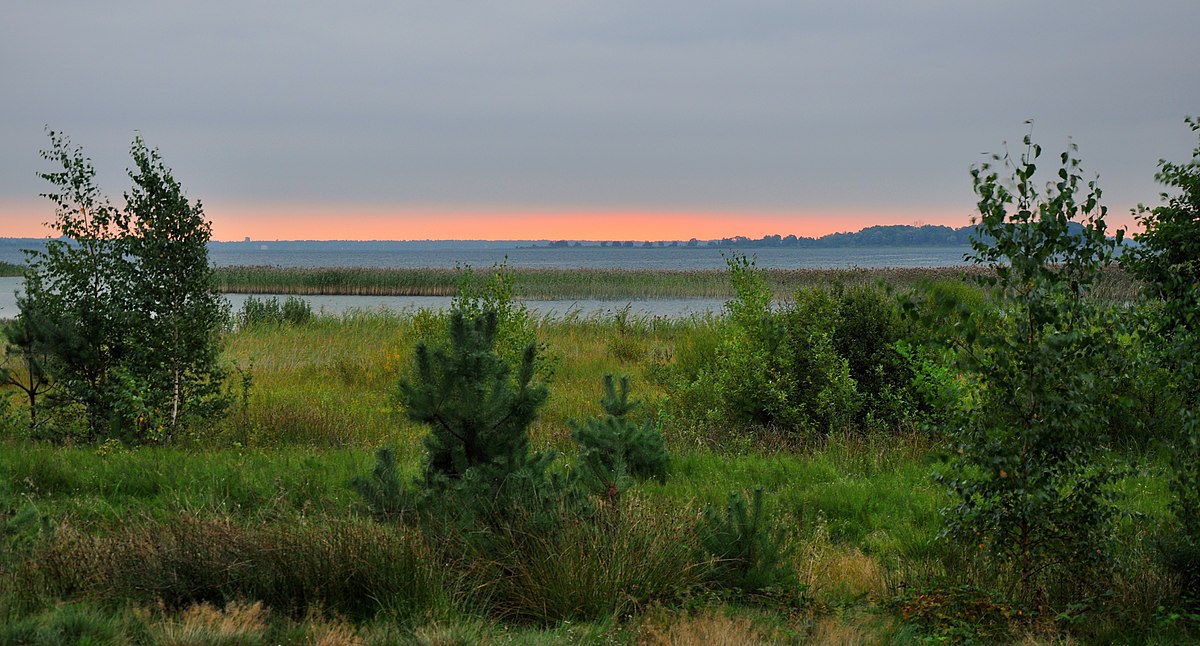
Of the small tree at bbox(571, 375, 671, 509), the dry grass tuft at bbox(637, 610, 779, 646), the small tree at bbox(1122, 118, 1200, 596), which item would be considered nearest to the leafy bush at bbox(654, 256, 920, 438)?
the small tree at bbox(571, 375, 671, 509)

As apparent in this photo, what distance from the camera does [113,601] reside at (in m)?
4.73

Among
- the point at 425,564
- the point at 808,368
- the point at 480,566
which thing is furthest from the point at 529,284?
the point at 425,564

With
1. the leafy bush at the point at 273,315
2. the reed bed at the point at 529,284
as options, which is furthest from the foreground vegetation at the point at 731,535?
the reed bed at the point at 529,284

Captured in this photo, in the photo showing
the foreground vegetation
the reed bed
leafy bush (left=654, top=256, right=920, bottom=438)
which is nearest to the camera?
the foreground vegetation

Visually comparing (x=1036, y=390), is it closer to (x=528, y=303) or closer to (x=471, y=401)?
(x=471, y=401)

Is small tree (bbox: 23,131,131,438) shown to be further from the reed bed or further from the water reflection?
the reed bed

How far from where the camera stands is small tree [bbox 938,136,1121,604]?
15.2ft

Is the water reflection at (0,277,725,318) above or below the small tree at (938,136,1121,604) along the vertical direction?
below

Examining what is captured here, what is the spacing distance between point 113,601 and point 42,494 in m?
3.19

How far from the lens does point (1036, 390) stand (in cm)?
464

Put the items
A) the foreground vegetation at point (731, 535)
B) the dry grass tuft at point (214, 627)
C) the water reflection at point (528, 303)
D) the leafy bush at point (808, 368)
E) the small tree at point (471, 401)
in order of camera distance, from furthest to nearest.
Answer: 1. the water reflection at point (528, 303)
2. the leafy bush at point (808, 368)
3. the small tree at point (471, 401)
4. the foreground vegetation at point (731, 535)
5. the dry grass tuft at point (214, 627)

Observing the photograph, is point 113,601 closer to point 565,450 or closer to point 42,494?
point 42,494

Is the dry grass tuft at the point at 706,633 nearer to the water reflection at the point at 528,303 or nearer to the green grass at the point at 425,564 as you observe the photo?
the green grass at the point at 425,564

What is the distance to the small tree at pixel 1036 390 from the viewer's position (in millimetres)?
4629
